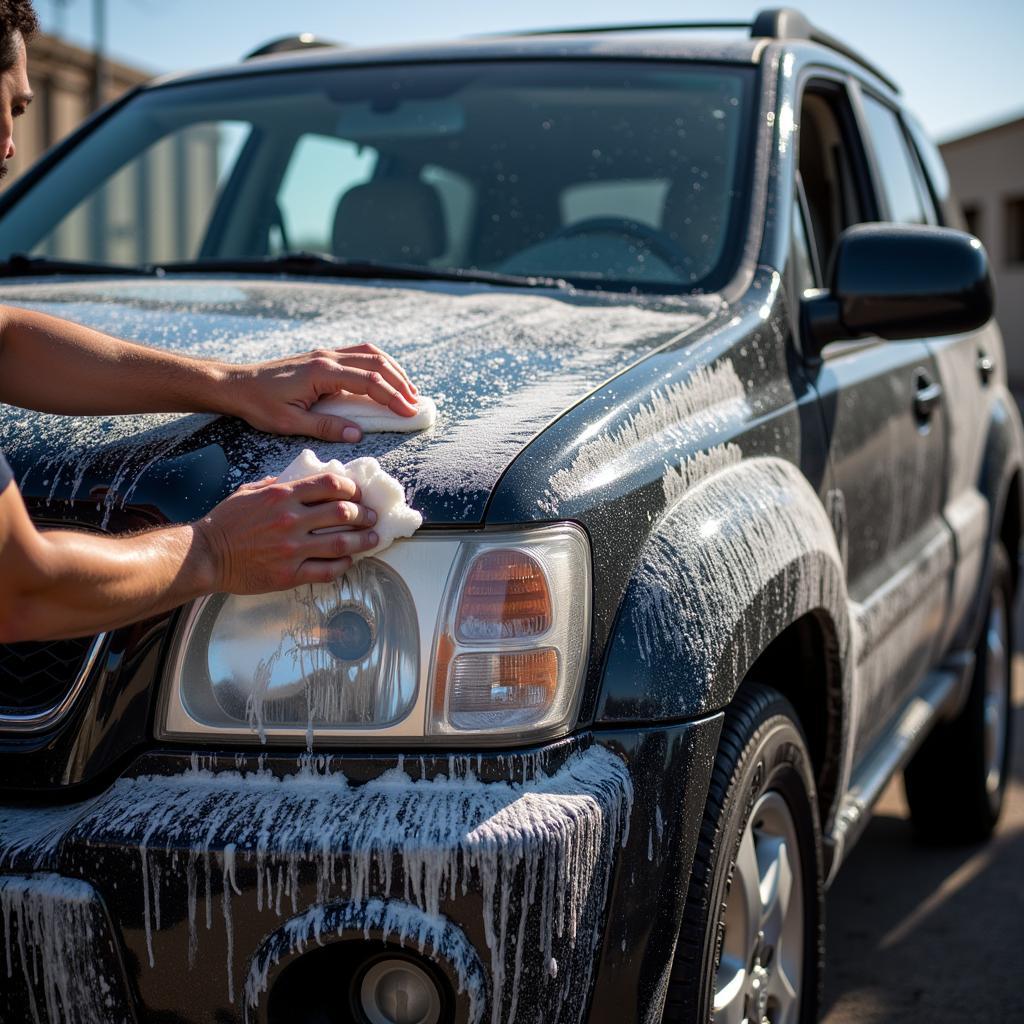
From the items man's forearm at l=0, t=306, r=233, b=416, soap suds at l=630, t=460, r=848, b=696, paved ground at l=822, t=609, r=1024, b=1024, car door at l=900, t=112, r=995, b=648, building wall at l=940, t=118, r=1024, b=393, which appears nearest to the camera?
soap suds at l=630, t=460, r=848, b=696

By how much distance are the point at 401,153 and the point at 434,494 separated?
1811 millimetres

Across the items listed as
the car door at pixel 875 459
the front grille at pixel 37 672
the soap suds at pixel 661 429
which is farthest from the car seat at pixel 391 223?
the front grille at pixel 37 672

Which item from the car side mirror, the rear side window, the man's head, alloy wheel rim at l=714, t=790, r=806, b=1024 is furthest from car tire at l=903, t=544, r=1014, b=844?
the man's head

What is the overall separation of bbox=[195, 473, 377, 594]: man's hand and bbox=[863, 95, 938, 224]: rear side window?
2471mm

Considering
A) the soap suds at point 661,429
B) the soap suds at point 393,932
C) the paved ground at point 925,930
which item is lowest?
the paved ground at point 925,930

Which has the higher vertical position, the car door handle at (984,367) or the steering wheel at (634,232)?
the steering wheel at (634,232)

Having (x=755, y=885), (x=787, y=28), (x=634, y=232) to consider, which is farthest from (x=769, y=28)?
(x=755, y=885)

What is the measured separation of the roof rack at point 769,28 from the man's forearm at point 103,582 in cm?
226

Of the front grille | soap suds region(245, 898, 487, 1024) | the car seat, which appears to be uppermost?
the car seat

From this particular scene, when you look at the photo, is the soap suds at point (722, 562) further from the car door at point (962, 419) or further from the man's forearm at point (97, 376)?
the car door at point (962, 419)

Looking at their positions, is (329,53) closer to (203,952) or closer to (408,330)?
(408,330)

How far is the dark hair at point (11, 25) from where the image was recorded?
149 centimetres

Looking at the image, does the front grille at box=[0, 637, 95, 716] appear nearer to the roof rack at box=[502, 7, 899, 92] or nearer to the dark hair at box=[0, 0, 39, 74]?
the dark hair at box=[0, 0, 39, 74]

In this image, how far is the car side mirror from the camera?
2.57 m
